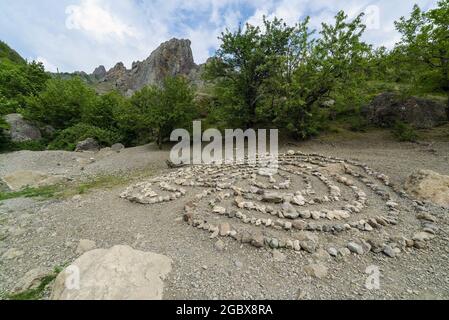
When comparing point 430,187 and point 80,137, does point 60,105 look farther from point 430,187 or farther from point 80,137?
point 430,187

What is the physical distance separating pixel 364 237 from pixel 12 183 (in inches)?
526

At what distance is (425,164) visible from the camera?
329 inches

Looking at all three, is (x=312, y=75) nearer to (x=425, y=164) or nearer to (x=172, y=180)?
(x=425, y=164)

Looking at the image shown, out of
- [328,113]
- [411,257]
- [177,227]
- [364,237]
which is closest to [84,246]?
[177,227]

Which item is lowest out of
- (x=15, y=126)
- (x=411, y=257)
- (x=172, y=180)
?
(x=411, y=257)

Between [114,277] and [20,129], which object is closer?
[114,277]

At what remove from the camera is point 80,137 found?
1814 centimetres

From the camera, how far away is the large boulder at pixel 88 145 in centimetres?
1692

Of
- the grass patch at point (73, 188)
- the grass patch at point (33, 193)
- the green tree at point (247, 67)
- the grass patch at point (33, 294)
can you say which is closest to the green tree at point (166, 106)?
the green tree at point (247, 67)

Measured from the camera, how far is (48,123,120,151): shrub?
58.3ft

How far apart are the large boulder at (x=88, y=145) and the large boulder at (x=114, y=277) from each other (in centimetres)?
1698

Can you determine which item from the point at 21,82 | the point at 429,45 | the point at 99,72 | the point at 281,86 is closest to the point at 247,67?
the point at 281,86

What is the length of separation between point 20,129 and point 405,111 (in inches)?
Result: 1316

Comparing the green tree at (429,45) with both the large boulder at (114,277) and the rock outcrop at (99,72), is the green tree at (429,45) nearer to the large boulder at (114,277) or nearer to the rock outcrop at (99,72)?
the large boulder at (114,277)
